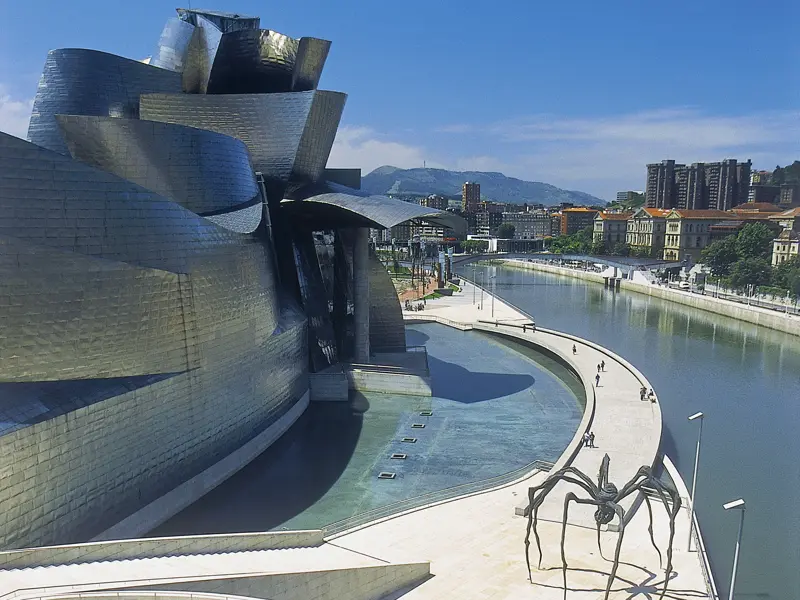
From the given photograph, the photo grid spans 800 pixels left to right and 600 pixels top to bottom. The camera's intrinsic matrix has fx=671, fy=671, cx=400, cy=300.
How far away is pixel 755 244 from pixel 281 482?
67.8 m

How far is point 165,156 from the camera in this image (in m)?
19.3

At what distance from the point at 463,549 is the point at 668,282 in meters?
68.8

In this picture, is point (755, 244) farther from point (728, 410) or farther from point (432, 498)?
point (432, 498)

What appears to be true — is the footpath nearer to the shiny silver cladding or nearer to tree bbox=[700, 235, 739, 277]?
the shiny silver cladding

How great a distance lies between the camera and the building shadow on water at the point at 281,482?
54.0 feet

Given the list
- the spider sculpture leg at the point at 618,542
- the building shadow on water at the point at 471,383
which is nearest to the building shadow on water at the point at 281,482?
the building shadow on water at the point at 471,383

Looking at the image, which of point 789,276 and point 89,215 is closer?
point 89,215

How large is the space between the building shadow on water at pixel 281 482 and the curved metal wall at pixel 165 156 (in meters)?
7.97

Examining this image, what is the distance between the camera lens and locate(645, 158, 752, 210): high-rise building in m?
140

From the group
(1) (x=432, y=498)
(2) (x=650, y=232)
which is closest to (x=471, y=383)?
(1) (x=432, y=498)

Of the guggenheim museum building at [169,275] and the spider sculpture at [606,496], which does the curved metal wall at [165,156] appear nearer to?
the guggenheim museum building at [169,275]

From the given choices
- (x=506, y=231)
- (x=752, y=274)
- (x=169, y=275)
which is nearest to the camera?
(x=169, y=275)

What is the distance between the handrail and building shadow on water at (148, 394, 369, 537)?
2194mm

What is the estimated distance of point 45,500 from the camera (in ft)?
42.4
